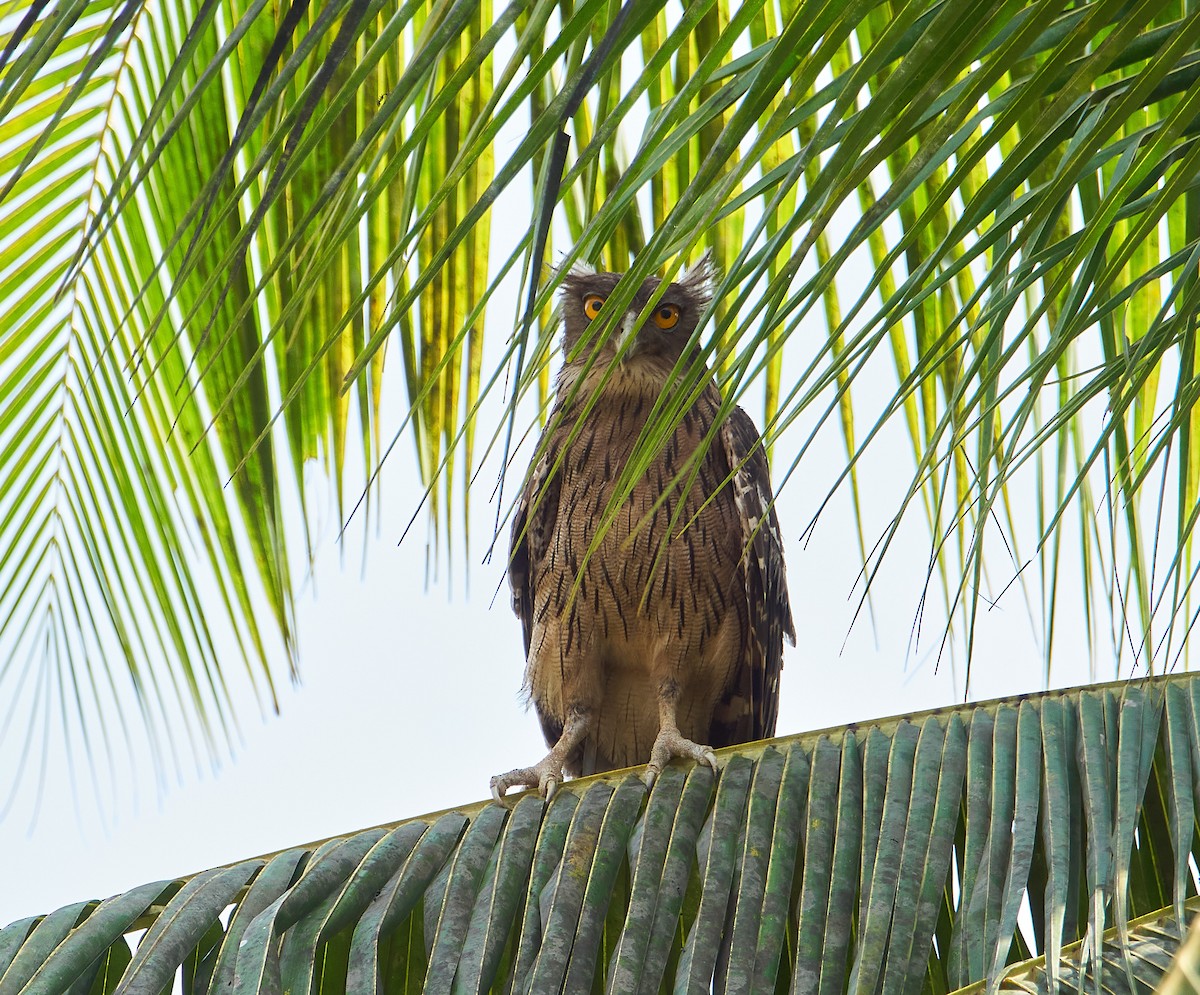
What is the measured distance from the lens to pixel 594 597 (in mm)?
4832

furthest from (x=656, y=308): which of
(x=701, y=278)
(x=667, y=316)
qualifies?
(x=701, y=278)

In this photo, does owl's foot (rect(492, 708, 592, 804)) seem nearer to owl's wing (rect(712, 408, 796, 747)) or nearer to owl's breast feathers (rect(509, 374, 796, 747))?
owl's breast feathers (rect(509, 374, 796, 747))

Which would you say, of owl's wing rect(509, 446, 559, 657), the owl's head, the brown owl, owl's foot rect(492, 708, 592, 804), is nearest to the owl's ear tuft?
the owl's head

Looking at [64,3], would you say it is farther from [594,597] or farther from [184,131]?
[594,597]

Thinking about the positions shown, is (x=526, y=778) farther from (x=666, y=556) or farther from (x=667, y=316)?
(x=667, y=316)

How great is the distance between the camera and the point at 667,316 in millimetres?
5328

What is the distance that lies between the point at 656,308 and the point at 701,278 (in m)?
0.57

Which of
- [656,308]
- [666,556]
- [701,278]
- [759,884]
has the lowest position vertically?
[759,884]

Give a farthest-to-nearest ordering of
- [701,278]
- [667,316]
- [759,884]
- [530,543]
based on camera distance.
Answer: [701,278] < [667,316] < [530,543] < [759,884]

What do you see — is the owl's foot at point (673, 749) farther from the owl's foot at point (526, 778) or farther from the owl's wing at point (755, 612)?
the owl's wing at point (755, 612)

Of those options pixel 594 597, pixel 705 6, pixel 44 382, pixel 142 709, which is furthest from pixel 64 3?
pixel 594 597

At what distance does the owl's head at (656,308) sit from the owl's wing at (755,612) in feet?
1.37

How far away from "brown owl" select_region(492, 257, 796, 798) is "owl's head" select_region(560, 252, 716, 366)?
43 mm

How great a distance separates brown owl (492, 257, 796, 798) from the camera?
4801mm
